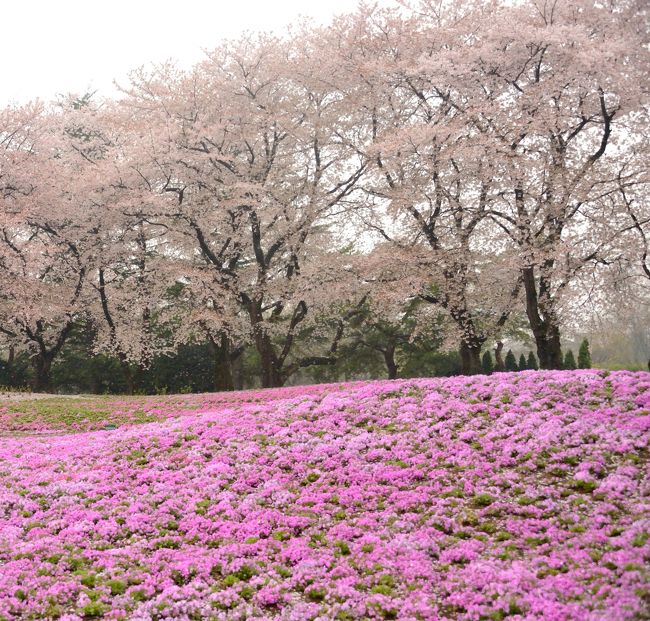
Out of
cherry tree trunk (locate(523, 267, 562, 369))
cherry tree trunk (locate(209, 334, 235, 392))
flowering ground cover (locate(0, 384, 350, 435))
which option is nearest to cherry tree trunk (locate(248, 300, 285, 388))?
cherry tree trunk (locate(209, 334, 235, 392))

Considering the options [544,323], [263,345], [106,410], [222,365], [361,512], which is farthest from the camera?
[222,365]

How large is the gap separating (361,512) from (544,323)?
19292 mm

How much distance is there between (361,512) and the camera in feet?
40.0

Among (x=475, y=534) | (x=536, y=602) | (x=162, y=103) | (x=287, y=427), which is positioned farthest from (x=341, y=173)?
(x=536, y=602)

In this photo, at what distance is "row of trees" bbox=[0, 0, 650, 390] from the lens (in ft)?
88.8

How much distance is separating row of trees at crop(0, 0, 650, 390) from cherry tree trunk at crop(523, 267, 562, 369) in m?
0.11

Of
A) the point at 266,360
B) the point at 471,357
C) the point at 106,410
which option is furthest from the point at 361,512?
the point at 266,360

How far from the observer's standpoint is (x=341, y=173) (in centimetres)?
3728

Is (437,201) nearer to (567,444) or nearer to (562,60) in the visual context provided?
(562,60)

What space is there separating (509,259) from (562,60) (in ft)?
31.7

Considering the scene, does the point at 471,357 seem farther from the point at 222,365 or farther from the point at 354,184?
the point at 222,365

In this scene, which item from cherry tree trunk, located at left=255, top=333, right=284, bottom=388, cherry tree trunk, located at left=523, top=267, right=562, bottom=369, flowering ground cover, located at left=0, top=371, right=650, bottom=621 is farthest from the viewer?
cherry tree trunk, located at left=255, top=333, right=284, bottom=388

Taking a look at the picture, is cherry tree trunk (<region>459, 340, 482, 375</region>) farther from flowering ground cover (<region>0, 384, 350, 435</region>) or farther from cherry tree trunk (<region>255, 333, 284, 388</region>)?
→ cherry tree trunk (<region>255, 333, 284, 388</region>)

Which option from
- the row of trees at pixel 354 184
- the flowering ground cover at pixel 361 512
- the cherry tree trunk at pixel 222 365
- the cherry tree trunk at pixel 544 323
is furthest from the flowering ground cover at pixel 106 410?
the cherry tree trunk at pixel 544 323
